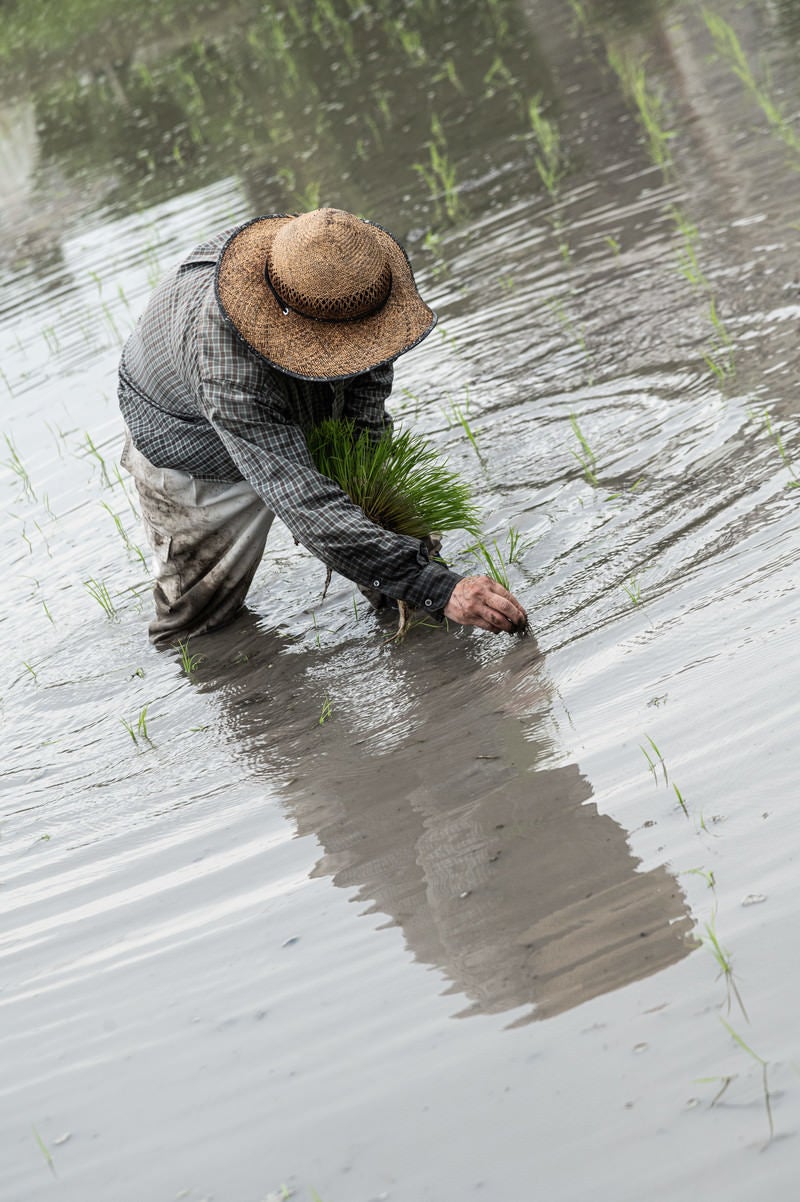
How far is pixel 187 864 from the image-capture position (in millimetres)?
2871

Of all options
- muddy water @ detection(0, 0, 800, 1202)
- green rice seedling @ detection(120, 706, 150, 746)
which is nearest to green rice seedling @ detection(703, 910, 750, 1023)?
muddy water @ detection(0, 0, 800, 1202)

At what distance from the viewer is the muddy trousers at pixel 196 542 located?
12.4 ft

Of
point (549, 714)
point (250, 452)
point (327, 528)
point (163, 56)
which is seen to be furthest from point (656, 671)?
point (163, 56)

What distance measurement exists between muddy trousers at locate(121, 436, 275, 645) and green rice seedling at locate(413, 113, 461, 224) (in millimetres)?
3652

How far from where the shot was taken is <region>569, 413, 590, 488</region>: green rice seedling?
3980 millimetres

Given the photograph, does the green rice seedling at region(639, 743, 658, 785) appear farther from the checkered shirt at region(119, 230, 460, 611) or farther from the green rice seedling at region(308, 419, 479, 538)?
the green rice seedling at region(308, 419, 479, 538)

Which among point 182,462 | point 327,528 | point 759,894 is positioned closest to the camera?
point 759,894

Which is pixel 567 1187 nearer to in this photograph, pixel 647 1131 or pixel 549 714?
pixel 647 1131

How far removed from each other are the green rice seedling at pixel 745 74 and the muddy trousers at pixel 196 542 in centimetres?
350

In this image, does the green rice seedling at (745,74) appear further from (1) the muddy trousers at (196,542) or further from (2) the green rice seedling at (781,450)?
(1) the muddy trousers at (196,542)

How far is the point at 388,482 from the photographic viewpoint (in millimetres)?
3471

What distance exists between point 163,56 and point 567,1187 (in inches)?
586

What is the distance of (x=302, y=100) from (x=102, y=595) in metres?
7.74

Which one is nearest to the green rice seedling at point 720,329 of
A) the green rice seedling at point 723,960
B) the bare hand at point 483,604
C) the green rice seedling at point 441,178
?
the bare hand at point 483,604
